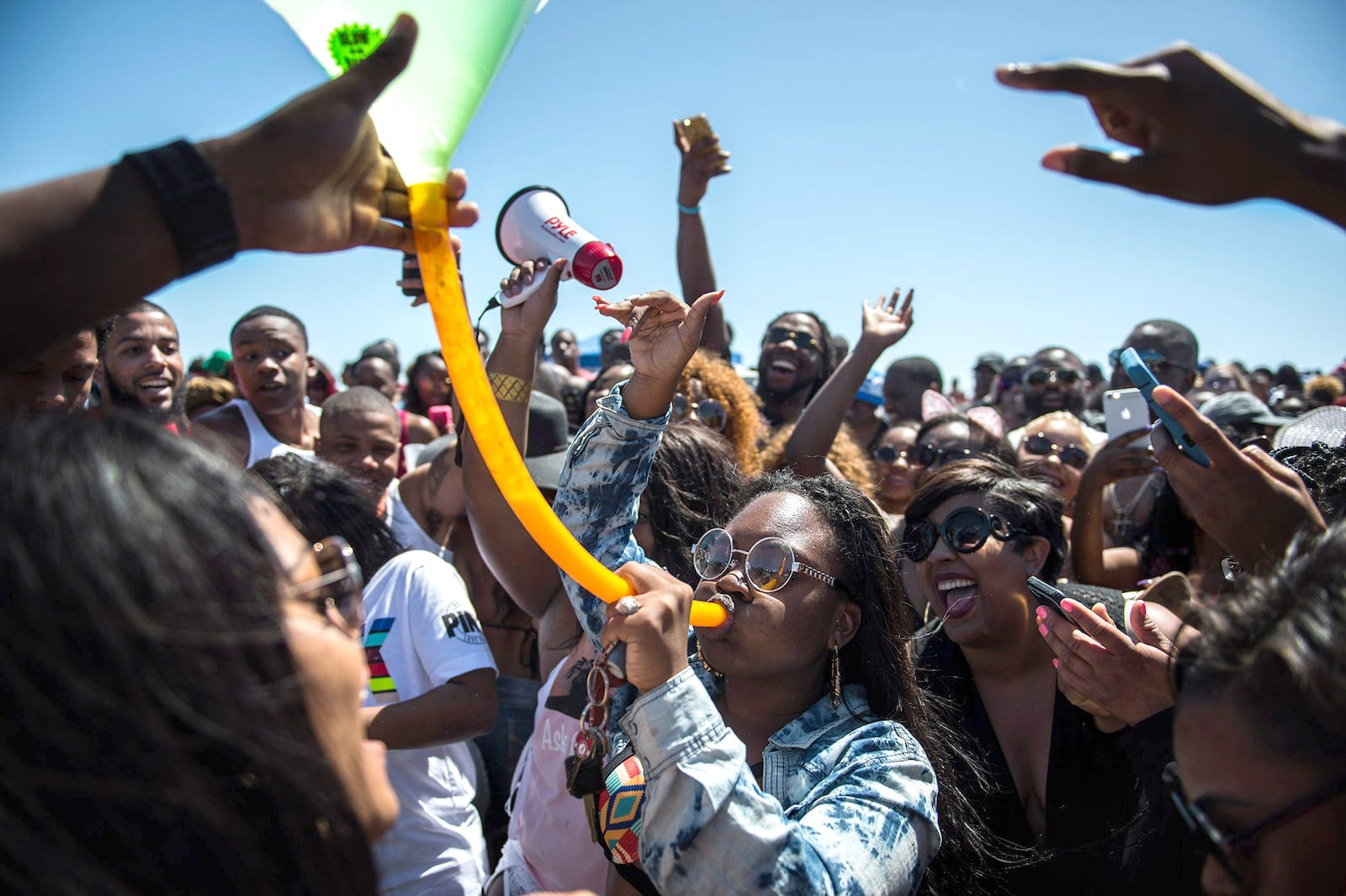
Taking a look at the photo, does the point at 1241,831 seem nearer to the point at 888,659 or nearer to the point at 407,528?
the point at 888,659

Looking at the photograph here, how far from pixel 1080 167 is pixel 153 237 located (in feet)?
3.80

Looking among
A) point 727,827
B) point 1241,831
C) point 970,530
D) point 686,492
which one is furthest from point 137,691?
point 970,530

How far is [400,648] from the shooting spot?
278cm

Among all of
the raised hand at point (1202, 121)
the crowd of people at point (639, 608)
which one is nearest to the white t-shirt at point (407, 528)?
the crowd of people at point (639, 608)

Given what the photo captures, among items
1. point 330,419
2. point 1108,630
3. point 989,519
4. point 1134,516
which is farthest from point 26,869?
point 1134,516

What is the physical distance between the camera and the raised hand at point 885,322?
4.19 metres

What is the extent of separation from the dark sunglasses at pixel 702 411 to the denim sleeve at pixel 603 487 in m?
1.64

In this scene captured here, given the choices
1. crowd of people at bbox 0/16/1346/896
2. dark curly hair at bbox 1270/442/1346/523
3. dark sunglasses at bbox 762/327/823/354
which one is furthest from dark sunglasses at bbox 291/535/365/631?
dark sunglasses at bbox 762/327/823/354

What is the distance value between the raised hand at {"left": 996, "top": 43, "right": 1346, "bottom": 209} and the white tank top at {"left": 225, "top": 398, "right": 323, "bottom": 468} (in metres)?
3.74

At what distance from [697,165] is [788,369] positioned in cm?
119

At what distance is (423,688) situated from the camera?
277cm

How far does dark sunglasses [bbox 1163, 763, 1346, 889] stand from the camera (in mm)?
1215

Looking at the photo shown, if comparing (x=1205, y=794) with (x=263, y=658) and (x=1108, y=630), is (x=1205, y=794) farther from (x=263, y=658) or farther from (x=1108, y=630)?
(x=263, y=658)

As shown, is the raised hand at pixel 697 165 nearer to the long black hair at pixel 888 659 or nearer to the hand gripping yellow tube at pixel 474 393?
the long black hair at pixel 888 659
